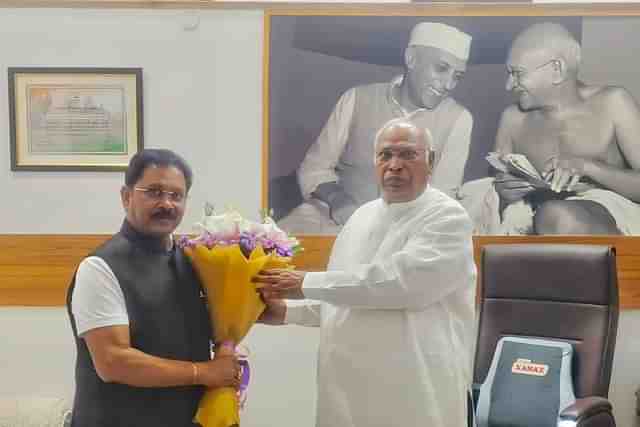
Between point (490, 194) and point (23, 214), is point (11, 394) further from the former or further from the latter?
point (490, 194)

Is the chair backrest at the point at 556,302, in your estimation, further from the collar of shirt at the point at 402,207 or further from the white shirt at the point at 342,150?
the collar of shirt at the point at 402,207

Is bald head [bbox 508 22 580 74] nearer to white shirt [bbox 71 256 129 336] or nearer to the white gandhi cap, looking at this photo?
the white gandhi cap

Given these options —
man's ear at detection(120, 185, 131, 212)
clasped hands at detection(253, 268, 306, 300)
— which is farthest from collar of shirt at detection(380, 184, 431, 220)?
man's ear at detection(120, 185, 131, 212)

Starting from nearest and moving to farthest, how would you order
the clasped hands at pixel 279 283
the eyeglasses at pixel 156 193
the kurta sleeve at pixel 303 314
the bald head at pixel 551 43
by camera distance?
the eyeglasses at pixel 156 193 < the clasped hands at pixel 279 283 < the kurta sleeve at pixel 303 314 < the bald head at pixel 551 43

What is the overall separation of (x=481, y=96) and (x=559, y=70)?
37 cm

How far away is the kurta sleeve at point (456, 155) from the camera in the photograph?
9.53 ft

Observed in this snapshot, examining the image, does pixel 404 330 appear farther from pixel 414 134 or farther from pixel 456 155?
pixel 456 155

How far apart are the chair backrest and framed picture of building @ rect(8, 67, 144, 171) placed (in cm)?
175

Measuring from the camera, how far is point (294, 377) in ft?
9.82

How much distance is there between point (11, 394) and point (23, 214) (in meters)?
0.86

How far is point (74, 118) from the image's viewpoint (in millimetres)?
2965

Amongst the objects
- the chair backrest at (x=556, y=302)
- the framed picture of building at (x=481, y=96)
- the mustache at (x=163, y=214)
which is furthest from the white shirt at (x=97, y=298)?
the chair backrest at (x=556, y=302)

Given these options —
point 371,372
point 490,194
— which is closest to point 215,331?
point 371,372

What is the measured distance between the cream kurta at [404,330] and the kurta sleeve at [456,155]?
95cm
